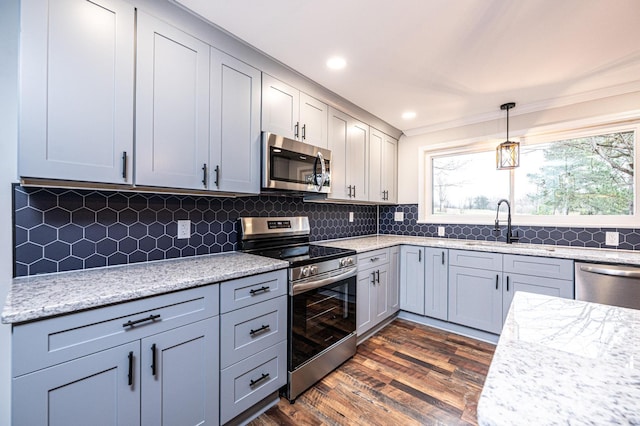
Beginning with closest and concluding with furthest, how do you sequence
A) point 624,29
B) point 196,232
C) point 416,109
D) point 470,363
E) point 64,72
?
point 64,72
point 624,29
point 196,232
point 470,363
point 416,109

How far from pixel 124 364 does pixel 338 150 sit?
227 cm

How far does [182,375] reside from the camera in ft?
4.26

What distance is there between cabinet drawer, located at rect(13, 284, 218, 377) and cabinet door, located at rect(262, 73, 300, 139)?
1288 mm

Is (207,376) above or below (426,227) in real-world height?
below

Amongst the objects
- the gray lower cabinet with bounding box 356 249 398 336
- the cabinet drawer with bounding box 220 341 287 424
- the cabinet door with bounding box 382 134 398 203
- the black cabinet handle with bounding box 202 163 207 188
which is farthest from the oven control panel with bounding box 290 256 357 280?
the cabinet door with bounding box 382 134 398 203

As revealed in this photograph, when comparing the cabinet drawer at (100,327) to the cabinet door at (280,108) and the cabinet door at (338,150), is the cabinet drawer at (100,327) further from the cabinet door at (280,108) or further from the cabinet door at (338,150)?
the cabinet door at (338,150)

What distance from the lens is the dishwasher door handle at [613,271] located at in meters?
1.94

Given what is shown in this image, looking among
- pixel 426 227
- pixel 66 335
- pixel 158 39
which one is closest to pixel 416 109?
pixel 426 227

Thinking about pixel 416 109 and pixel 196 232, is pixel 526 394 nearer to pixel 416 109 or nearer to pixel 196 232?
pixel 196 232

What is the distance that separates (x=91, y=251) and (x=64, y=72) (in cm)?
90

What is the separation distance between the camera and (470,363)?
2264 millimetres

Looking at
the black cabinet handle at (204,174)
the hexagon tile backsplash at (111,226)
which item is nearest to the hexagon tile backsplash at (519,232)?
the hexagon tile backsplash at (111,226)

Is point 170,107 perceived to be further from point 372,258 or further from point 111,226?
point 372,258

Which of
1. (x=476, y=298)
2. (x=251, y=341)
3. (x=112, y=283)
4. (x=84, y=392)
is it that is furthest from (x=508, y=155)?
(x=84, y=392)
